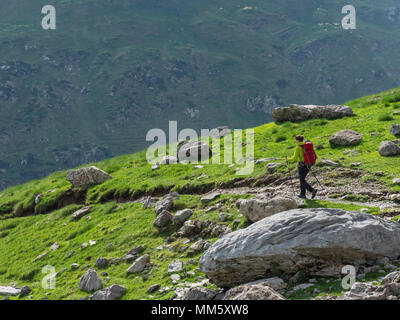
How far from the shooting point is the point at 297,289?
41.8ft

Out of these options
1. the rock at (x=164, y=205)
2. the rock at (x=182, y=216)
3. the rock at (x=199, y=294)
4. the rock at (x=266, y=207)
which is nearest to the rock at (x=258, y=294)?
the rock at (x=199, y=294)

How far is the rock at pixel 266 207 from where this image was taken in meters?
17.3

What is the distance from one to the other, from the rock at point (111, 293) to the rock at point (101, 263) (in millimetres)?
3346

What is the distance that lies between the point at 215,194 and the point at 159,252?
18.4ft

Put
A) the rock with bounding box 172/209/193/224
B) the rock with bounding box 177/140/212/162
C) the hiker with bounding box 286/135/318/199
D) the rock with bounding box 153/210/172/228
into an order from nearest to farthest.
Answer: the hiker with bounding box 286/135/318/199, the rock with bounding box 172/209/193/224, the rock with bounding box 153/210/172/228, the rock with bounding box 177/140/212/162

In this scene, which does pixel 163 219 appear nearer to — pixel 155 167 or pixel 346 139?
pixel 155 167

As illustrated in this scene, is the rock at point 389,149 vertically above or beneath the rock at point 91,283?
above

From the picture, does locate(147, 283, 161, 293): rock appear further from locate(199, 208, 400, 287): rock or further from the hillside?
locate(199, 208, 400, 287): rock

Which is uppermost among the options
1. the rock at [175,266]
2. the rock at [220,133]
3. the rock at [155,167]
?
the rock at [220,133]

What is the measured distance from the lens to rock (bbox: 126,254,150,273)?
17750mm

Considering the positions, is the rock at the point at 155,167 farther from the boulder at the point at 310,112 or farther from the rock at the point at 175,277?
the rock at the point at 175,277

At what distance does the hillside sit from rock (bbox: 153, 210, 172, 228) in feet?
1.08

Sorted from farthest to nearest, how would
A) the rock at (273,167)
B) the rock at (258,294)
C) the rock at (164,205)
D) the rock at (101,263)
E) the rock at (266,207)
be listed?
the rock at (273,167), the rock at (164,205), the rock at (101,263), the rock at (266,207), the rock at (258,294)

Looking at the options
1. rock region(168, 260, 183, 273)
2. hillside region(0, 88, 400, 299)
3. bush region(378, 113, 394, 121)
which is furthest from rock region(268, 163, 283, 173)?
bush region(378, 113, 394, 121)
